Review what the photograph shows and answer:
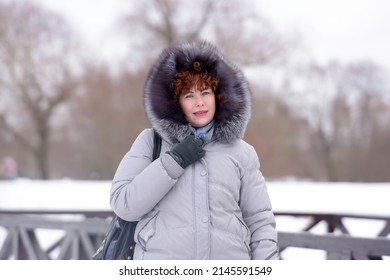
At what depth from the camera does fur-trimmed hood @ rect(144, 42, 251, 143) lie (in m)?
1.46

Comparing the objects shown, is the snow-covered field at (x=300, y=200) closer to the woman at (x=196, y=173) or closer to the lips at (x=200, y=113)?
the woman at (x=196, y=173)

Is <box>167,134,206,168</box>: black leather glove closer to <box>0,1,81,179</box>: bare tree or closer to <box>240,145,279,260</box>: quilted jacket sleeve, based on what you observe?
<box>240,145,279,260</box>: quilted jacket sleeve

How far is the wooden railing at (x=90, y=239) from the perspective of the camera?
2.12m

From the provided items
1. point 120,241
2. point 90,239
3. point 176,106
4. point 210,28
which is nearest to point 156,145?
point 176,106

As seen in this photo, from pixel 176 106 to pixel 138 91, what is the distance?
27.8 feet

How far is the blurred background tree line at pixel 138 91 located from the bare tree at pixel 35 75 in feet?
0.07

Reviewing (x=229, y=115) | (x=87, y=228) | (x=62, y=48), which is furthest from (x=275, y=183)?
(x=229, y=115)

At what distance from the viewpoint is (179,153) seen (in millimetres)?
1394

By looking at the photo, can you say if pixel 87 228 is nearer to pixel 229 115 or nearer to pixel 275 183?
pixel 229 115

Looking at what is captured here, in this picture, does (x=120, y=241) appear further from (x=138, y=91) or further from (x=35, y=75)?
(x=35, y=75)

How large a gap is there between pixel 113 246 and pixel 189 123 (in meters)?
0.39

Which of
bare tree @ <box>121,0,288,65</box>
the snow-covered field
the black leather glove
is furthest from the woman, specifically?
bare tree @ <box>121,0,288,65</box>

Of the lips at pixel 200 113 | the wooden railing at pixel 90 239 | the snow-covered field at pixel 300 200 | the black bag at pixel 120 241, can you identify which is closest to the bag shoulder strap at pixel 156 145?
the black bag at pixel 120 241

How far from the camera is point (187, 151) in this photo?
1395 millimetres
